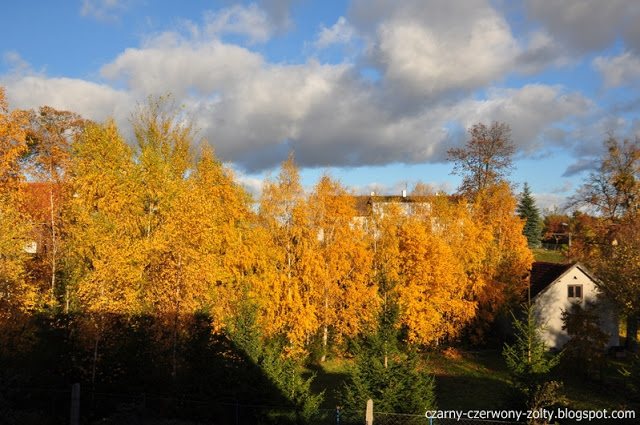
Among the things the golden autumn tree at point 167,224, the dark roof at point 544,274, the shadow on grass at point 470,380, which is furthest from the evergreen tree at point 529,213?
the golden autumn tree at point 167,224

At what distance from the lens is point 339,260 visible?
27156 mm

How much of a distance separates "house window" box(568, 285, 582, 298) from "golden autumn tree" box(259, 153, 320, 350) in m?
20.9

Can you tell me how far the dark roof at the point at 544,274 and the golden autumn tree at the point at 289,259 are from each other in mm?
19348

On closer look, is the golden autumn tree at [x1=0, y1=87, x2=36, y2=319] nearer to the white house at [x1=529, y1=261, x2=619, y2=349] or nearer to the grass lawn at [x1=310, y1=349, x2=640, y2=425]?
the grass lawn at [x1=310, y1=349, x2=640, y2=425]

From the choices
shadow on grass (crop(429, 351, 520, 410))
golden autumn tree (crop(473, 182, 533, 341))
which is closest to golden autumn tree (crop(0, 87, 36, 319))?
shadow on grass (crop(429, 351, 520, 410))

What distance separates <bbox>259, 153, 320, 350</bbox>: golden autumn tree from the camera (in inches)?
954

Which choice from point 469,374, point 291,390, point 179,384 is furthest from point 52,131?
point 469,374

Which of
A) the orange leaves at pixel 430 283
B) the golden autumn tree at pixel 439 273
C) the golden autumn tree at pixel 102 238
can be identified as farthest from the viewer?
the golden autumn tree at pixel 439 273

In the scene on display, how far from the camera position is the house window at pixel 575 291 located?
3359 cm

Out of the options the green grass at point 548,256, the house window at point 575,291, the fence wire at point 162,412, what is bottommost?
the fence wire at point 162,412

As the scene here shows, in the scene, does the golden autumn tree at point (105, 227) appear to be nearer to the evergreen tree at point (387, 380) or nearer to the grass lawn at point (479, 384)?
the evergreen tree at point (387, 380)

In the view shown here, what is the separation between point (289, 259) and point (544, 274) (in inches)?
891

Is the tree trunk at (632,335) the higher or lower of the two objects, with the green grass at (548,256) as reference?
lower

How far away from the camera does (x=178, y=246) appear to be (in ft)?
51.4
